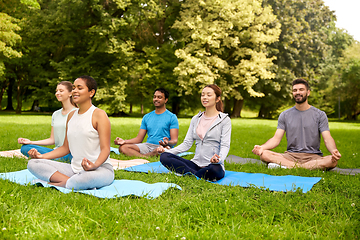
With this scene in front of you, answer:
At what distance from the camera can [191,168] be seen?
4867 mm

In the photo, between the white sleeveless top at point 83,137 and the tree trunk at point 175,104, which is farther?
the tree trunk at point 175,104

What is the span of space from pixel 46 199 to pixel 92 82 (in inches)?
59.1

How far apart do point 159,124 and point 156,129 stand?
0.49 feet

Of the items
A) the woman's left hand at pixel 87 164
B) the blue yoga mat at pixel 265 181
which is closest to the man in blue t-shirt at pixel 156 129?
the blue yoga mat at pixel 265 181

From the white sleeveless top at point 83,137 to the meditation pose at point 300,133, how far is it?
2.97m

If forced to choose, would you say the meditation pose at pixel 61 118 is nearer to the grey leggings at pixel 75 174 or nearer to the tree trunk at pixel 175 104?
the grey leggings at pixel 75 174

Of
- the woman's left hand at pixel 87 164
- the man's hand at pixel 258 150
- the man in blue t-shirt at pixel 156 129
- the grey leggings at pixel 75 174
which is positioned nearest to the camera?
the woman's left hand at pixel 87 164

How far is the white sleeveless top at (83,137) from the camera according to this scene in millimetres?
3863

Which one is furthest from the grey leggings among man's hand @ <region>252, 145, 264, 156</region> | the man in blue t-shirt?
the man in blue t-shirt

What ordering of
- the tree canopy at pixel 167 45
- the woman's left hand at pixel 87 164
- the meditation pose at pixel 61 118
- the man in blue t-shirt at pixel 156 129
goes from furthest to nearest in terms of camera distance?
the tree canopy at pixel 167 45
the man in blue t-shirt at pixel 156 129
the meditation pose at pixel 61 118
the woman's left hand at pixel 87 164

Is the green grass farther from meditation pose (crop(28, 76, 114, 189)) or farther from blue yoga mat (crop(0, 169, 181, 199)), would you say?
meditation pose (crop(28, 76, 114, 189))

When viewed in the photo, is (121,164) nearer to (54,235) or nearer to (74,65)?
(54,235)

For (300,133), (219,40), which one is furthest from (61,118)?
(219,40)

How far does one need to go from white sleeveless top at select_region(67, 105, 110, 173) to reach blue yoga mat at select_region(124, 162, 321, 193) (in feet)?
4.70
